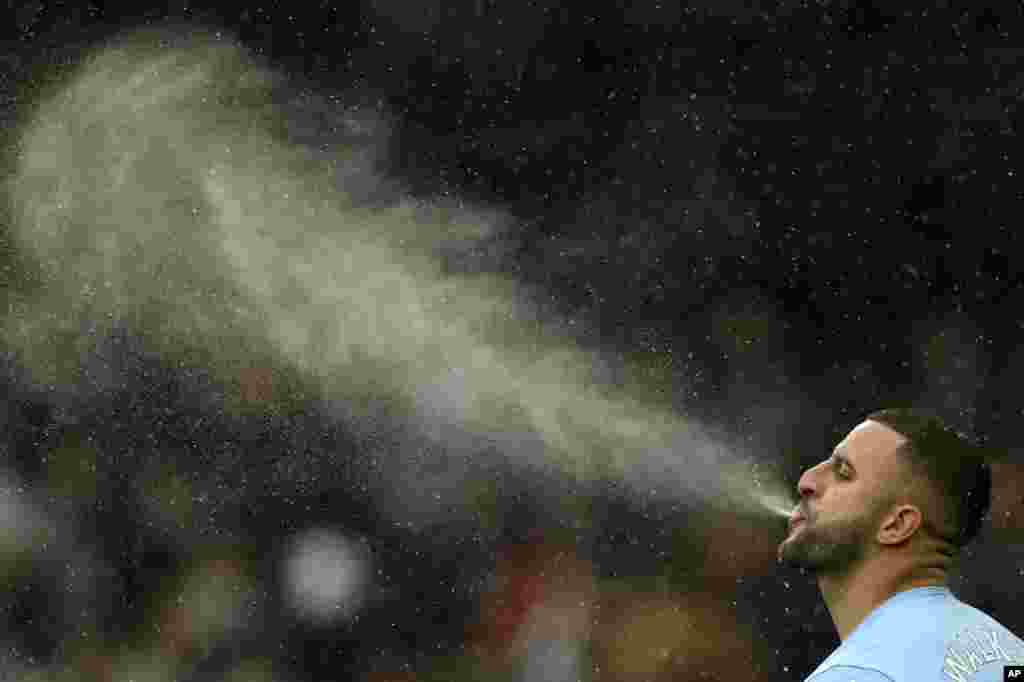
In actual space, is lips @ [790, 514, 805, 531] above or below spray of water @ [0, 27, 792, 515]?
below

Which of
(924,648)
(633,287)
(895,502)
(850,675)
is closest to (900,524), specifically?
(895,502)

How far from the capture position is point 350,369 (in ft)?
26.6

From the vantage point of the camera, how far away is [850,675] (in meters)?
2.52

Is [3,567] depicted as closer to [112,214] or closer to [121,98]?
[112,214]

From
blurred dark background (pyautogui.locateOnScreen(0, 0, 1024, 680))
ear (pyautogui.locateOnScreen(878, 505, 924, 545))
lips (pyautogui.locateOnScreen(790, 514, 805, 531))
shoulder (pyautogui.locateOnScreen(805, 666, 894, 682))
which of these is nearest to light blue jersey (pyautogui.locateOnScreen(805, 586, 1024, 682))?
shoulder (pyautogui.locateOnScreen(805, 666, 894, 682))

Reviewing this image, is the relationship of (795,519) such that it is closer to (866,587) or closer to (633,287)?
(866,587)

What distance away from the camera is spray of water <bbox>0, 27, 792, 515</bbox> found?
7.86 meters

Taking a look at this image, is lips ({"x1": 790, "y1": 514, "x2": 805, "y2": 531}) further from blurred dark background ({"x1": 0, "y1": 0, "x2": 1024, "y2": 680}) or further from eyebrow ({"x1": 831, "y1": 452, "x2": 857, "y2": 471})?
blurred dark background ({"x1": 0, "y1": 0, "x2": 1024, "y2": 680})

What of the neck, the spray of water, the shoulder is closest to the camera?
the shoulder

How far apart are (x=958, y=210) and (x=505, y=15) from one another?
8.51 feet

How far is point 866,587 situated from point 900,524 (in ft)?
0.47

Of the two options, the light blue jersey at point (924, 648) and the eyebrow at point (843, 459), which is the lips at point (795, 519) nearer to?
the eyebrow at point (843, 459)

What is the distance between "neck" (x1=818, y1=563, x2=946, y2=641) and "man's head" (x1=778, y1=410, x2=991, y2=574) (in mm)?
18

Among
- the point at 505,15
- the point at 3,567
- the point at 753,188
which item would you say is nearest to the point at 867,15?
the point at 753,188
